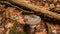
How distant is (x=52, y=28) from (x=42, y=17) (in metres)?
0.33

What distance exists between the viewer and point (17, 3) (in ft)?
11.2

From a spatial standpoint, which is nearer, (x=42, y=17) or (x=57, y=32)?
(x=57, y=32)

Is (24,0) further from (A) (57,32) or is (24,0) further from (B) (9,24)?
(A) (57,32)

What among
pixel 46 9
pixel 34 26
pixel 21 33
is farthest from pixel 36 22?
pixel 46 9

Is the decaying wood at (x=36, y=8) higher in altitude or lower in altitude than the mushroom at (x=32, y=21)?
higher

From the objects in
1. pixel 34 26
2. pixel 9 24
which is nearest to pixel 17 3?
pixel 9 24

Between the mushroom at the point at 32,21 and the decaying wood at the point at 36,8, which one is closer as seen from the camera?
the mushroom at the point at 32,21

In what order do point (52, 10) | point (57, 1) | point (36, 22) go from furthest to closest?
point (57, 1), point (52, 10), point (36, 22)

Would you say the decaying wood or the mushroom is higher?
the decaying wood

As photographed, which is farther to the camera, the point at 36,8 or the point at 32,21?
the point at 36,8

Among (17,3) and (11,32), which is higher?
(17,3)

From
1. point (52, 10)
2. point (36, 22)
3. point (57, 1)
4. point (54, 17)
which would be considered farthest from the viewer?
point (57, 1)

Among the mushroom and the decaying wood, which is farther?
the decaying wood

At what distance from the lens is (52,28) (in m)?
2.91
